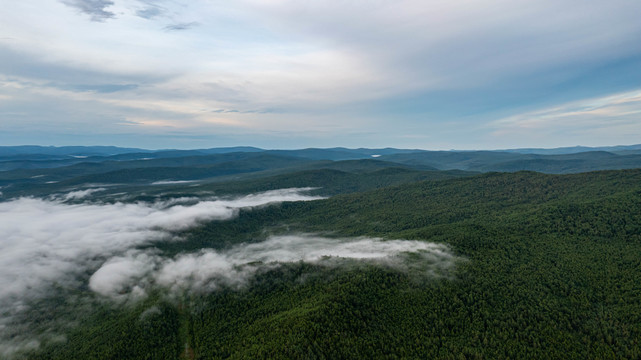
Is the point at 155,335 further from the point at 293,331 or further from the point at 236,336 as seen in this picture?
the point at 293,331

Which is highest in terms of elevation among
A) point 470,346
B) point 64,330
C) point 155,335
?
point 470,346

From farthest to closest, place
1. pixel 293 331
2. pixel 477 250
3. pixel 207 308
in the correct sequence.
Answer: pixel 477 250 < pixel 207 308 < pixel 293 331

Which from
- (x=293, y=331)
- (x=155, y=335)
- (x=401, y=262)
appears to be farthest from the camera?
(x=401, y=262)

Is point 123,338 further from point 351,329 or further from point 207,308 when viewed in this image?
point 351,329

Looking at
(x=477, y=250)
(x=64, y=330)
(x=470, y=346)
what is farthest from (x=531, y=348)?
(x=64, y=330)

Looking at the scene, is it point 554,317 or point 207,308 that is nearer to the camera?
point 554,317

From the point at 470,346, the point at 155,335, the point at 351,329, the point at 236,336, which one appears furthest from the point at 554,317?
the point at 155,335

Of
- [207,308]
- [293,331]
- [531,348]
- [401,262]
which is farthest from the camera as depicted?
[401,262]

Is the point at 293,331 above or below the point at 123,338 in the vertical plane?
above

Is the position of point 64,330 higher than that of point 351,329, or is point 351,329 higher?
point 351,329
